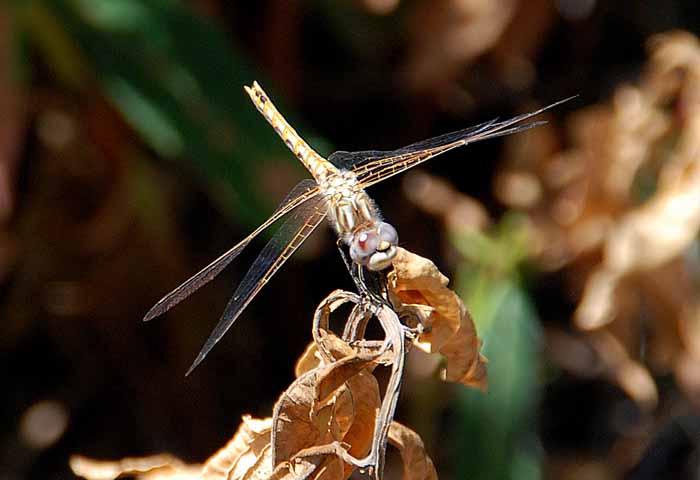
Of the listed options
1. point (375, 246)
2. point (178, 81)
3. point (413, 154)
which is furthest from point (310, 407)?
point (178, 81)

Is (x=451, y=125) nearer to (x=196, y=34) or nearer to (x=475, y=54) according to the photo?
(x=475, y=54)

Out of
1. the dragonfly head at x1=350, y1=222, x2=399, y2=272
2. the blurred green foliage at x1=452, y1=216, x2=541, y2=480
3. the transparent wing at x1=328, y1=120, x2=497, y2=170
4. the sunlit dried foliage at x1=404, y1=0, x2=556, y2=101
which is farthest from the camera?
the sunlit dried foliage at x1=404, y1=0, x2=556, y2=101

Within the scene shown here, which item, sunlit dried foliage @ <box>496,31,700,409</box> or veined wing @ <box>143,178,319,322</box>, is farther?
sunlit dried foliage @ <box>496,31,700,409</box>

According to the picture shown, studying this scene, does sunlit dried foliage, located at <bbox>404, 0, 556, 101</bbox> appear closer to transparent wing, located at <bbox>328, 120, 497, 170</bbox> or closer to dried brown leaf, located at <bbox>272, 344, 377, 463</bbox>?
transparent wing, located at <bbox>328, 120, 497, 170</bbox>

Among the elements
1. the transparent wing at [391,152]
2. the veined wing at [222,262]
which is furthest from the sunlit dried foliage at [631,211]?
the veined wing at [222,262]

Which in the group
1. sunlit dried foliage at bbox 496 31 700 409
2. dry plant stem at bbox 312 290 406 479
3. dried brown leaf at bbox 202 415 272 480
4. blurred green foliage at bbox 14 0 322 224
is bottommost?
sunlit dried foliage at bbox 496 31 700 409

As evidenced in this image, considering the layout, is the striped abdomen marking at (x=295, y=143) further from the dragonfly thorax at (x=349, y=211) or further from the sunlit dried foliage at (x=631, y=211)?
the sunlit dried foliage at (x=631, y=211)

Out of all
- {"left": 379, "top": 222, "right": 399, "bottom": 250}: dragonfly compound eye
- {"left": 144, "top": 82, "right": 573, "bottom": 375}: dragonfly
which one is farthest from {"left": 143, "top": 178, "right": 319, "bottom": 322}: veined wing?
{"left": 379, "top": 222, "right": 399, "bottom": 250}: dragonfly compound eye
